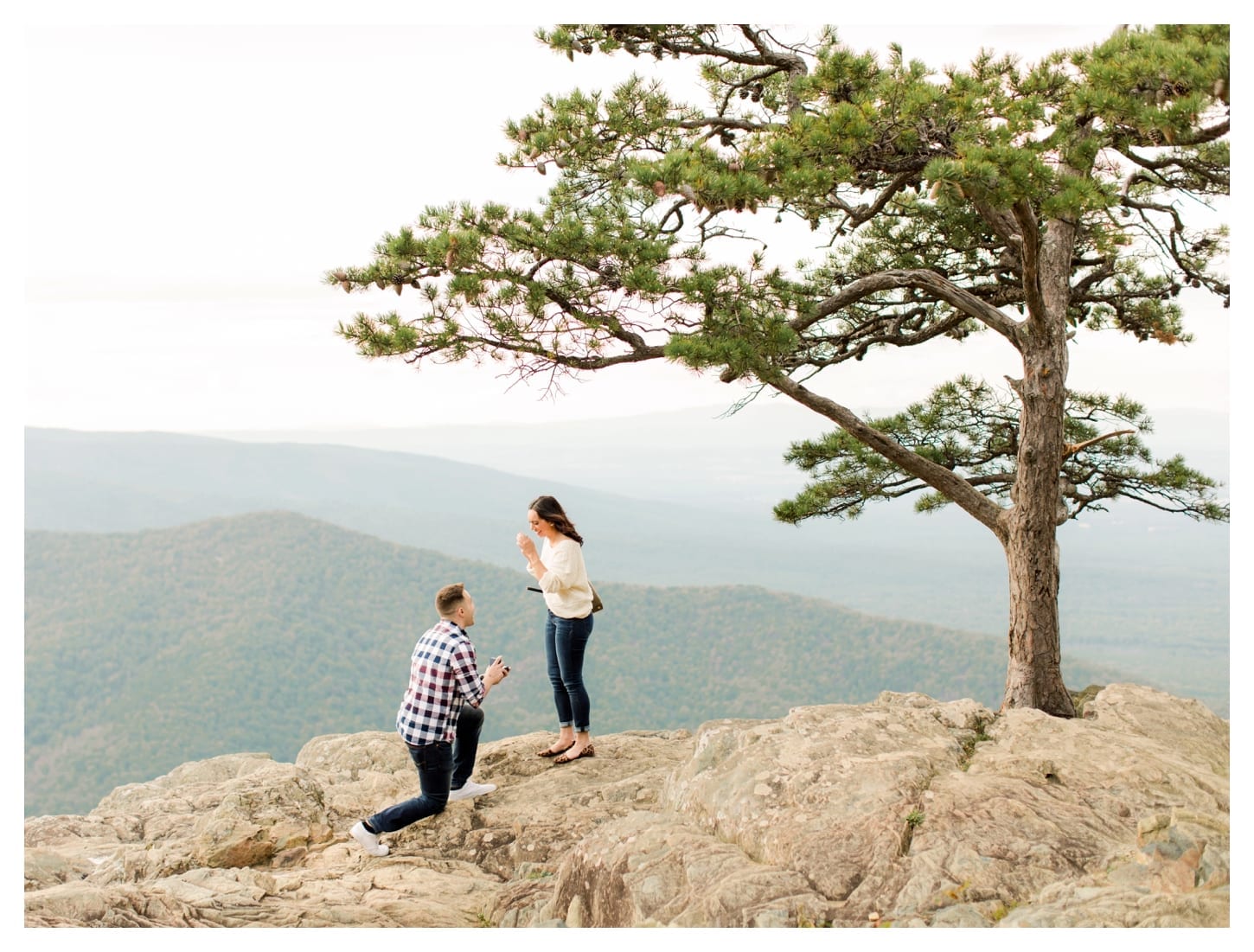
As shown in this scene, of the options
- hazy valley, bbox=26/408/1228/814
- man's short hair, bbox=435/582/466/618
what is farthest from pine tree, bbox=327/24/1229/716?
hazy valley, bbox=26/408/1228/814

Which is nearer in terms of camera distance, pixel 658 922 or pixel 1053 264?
pixel 658 922

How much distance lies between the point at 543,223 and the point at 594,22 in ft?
4.60

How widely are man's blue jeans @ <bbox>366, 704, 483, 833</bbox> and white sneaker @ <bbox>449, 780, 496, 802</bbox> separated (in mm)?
284

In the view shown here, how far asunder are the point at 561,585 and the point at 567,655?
367 mm

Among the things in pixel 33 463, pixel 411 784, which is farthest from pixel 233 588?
pixel 33 463

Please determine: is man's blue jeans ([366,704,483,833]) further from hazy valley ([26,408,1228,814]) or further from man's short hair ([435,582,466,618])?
hazy valley ([26,408,1228,814])

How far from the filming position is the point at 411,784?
5734 millimetres

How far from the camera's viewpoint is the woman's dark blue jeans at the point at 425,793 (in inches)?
171

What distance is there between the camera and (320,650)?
56.2m

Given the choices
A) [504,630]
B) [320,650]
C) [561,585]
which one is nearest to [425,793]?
[561,585]

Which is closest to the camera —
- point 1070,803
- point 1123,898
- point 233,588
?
point 1123,898

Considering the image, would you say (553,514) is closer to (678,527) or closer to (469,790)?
(469,790)

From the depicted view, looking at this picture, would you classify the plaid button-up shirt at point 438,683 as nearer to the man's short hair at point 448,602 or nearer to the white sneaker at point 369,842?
the man's short hair at point 448,602

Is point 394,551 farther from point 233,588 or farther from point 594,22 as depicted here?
point 594,22
